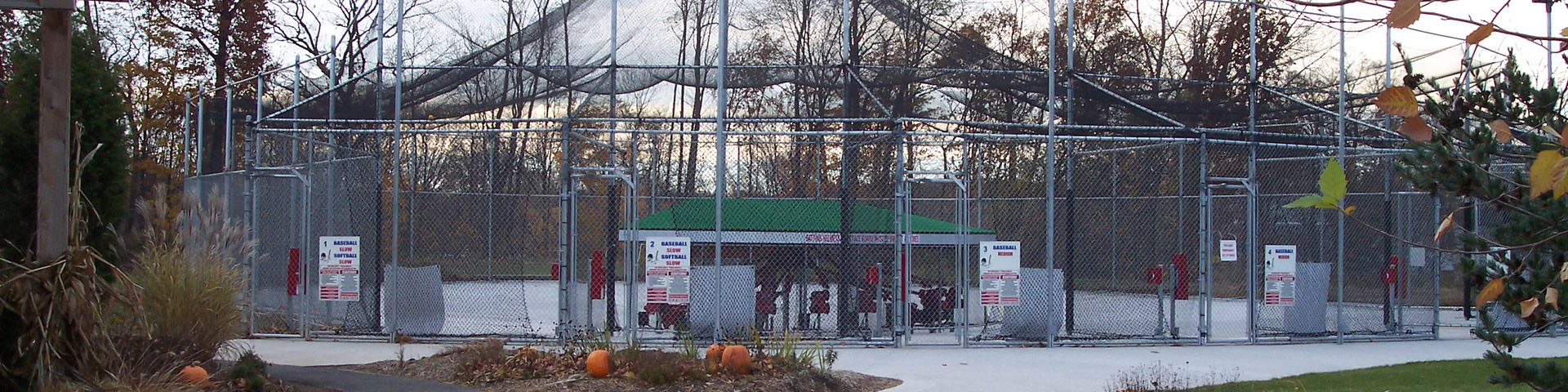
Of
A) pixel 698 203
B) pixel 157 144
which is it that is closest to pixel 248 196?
pixel 698 203

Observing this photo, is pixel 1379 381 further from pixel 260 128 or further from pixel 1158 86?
pixel 260 128

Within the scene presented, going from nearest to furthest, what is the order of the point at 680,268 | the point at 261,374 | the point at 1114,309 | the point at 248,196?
the point at 261,374 → the point at 680,268 → the point at 248,196 → the point at 1114,309

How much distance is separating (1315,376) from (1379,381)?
57 cm

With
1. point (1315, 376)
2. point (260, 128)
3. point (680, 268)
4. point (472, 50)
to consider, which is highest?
point (472, 50)

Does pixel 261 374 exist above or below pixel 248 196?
A: below

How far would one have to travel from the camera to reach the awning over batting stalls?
1416 centimetres

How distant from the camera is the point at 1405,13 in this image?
6.93 ft

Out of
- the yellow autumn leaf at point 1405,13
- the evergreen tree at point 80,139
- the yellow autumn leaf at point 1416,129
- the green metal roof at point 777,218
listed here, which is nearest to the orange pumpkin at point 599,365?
the evergreen tree at point 80,139

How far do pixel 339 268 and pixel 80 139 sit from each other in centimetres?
477

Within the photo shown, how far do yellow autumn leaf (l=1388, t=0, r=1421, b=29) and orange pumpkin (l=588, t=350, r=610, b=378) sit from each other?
25.8ft

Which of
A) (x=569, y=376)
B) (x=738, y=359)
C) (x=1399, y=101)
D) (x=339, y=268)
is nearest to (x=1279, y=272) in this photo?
(x=738, y=359)

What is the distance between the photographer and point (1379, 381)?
1044 centimetres

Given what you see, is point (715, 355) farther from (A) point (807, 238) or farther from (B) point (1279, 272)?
(B) point (1279, 272)

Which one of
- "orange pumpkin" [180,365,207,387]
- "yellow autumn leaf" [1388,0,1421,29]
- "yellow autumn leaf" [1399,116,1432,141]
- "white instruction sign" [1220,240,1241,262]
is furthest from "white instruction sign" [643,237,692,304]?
"yellow autumn leaf" [1388,0,1421,29]
